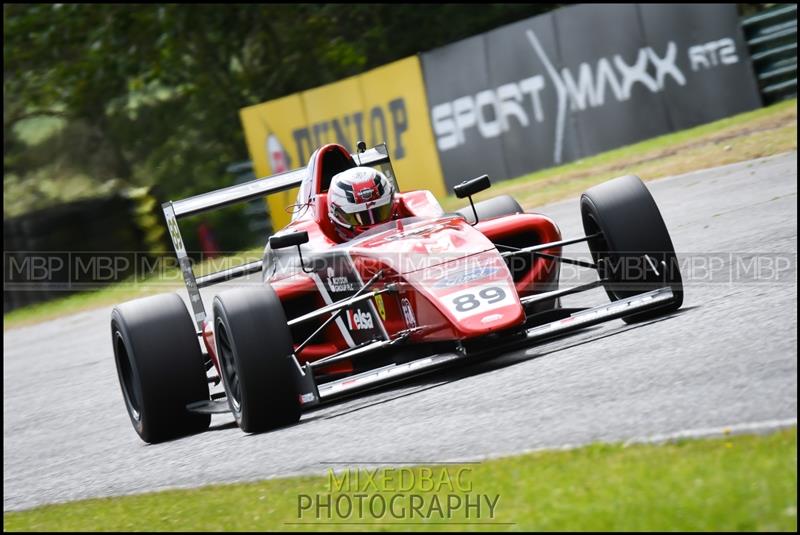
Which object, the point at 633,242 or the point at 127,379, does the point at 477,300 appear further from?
the point at 127,379

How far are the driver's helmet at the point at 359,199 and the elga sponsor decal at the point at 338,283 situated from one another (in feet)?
1.43

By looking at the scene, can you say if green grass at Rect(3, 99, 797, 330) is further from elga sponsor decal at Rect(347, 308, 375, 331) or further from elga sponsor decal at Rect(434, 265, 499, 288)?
elga sponsor decal at Rect(434, 265, 499, 288)

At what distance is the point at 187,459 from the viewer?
300 inches

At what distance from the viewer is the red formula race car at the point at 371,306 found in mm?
7418

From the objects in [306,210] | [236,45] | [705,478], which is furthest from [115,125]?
[705,478]

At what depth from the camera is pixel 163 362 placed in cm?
830

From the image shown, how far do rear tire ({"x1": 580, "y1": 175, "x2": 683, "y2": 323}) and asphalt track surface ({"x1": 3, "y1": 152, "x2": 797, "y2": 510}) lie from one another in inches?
9.4

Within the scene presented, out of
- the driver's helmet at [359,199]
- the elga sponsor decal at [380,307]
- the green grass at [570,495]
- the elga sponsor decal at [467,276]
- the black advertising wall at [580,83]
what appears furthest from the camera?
the black advertising wall at [580,83]

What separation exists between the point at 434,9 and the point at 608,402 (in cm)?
2354

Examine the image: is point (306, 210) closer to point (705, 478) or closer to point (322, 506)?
point (322, 506)

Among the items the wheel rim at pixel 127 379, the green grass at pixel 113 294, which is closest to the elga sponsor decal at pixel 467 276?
the wheel rim at pixel 127 379

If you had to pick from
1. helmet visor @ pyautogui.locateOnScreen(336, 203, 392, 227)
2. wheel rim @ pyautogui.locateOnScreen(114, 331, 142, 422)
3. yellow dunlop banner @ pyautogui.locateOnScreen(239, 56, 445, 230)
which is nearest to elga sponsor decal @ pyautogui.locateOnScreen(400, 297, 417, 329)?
helmet visor @ pyautogui.locateOnScreen(336, 203, 392, 227)

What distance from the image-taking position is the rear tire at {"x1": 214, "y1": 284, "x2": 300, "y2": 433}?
7.33 metres

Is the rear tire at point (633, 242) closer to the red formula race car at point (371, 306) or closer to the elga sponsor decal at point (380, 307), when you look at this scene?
the red formula race car at point (371, 306)
